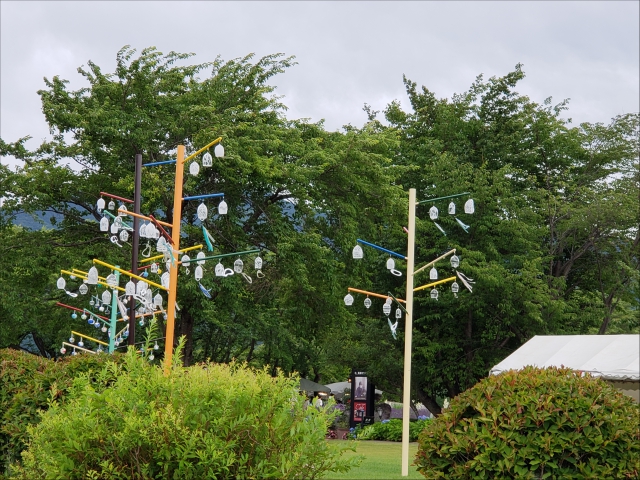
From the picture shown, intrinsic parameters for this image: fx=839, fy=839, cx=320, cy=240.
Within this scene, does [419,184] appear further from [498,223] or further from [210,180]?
[210,180]

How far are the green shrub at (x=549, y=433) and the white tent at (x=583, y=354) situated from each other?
3.75 m

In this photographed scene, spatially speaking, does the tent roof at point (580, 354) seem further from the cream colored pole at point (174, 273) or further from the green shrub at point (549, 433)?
the cream colored pole at point (174, 273)

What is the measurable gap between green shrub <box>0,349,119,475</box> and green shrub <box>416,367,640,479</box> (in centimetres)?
544

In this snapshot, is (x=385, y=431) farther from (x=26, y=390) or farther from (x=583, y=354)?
(x=26, y=390)

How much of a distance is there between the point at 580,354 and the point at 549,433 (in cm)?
847

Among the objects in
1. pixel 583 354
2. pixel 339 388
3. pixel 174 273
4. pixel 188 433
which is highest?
pixel 174 273

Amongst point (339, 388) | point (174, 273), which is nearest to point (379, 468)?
point (174, 273)

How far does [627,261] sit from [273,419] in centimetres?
2582

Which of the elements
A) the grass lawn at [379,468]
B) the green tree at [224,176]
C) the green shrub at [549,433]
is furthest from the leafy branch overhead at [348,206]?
the green shrub at [549,433]

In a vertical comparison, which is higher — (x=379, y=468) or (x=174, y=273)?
(x=174, y=273)

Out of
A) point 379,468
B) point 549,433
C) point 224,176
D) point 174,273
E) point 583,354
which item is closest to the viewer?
point 549,433

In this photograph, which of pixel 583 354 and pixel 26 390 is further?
pixel 583 354

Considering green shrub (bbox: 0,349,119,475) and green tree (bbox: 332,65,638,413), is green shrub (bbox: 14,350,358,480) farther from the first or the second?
green tree (bbox: 332,65,638,413)

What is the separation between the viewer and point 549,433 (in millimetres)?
7852
